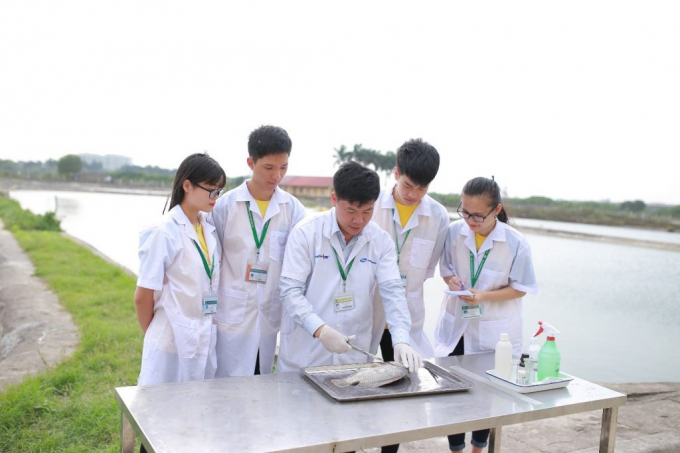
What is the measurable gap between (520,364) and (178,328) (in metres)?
1.43

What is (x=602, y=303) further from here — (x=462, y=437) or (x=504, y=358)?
(x=504, y=358)

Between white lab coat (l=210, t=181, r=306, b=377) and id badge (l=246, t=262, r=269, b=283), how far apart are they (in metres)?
0.02

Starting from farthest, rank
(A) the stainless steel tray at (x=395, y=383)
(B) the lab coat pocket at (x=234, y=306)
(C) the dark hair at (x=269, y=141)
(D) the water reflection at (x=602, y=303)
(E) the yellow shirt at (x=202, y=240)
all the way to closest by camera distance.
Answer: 1. (D) the water reflection at (x=602, y=303)
2. (B) the lab coat pocket at (x=234, y=306)
3. (C) the dark hair at (x=269, y=141)
4. (E) the yellow shirt at (x=202, y=240)
5. (A) the stainless steel tray at (x=395, y=383)

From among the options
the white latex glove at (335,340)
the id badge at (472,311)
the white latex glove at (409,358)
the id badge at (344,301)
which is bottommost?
the white latex glove at (409,358)

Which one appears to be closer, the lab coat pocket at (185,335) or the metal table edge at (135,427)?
the metal table edge at (135,427)

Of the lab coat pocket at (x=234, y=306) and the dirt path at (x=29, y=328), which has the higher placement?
the lab coat pocket at (x=234, y=306)

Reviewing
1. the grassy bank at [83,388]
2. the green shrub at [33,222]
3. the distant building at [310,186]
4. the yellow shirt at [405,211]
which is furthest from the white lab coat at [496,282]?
the distant building at [310,186]

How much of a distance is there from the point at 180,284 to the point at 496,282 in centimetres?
157

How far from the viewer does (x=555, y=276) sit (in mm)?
15258

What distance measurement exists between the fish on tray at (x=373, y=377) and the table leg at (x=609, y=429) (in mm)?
928

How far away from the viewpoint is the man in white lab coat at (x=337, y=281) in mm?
2480

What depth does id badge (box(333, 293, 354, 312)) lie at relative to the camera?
250cm

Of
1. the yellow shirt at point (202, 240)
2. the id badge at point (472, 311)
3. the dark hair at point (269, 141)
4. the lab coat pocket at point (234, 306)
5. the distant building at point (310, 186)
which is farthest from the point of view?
the distant building at point (310, 186)

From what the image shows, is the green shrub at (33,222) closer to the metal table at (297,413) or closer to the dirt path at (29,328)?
the dirt path at (29,328)
